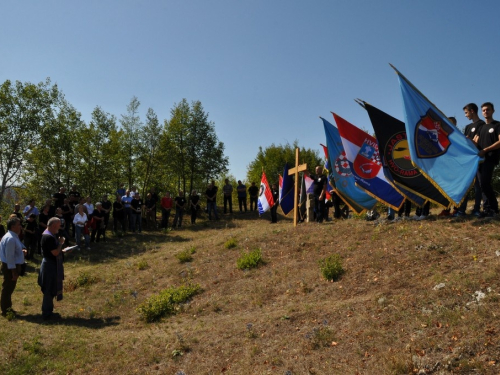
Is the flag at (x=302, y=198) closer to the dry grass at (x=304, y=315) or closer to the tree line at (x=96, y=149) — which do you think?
the dry grass at (x=304, y=315)

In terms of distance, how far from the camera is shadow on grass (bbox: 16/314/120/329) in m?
8.88

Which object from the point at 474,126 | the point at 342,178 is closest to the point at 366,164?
the point at 342,178

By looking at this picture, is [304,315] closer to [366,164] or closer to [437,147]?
[437,147]

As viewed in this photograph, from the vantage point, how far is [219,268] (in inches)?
456

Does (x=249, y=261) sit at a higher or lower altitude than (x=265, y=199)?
lower

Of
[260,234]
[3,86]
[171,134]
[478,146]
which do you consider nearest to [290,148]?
[171,134]

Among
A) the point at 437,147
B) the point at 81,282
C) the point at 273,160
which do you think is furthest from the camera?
the point at 273,160

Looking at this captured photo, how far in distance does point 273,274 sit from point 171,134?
74.9ft

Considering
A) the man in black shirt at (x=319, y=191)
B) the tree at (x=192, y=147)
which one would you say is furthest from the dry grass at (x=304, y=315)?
the tree at (x=192, y=147)

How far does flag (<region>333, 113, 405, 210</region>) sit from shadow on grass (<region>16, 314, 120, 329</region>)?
25.9 feet

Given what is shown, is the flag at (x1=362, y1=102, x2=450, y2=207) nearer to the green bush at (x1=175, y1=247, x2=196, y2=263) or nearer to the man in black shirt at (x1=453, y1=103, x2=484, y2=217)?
the man in black shirt at (x1=453, y1=103, x2=484, y2=217)

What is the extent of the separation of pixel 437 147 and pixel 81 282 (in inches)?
412

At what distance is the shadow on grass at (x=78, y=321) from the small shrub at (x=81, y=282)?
246cm

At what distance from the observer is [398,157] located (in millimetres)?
11031
